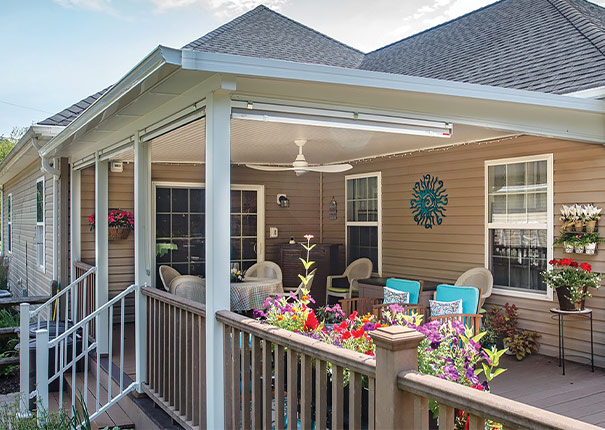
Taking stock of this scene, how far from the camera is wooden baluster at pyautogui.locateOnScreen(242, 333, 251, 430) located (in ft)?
9.99

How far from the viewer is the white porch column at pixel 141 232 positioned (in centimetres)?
463

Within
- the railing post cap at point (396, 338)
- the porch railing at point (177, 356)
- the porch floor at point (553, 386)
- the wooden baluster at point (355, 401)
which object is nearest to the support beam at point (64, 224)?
the porch floor at point (553, 386)

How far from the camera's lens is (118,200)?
7863 mm

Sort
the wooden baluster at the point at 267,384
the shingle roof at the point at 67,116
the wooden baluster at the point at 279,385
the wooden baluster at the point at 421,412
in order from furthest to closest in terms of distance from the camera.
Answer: the shingle roof at the point at 67,116 < the wooden baluster at the point at 267,384 < the wooden baluster at the point at 279,385 < the wooden baluster at the point at 421,412

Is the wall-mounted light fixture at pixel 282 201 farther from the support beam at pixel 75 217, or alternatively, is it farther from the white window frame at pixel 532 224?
the white window frame at pixel 532 224

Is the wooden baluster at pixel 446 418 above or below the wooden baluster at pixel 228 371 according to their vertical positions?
above

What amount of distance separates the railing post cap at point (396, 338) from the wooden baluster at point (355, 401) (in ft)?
0.98

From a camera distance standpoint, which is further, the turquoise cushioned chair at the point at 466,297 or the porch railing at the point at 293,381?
the turquoise cushioned chair at the point at 466,297

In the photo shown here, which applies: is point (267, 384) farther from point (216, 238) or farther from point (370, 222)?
point (370, 222)

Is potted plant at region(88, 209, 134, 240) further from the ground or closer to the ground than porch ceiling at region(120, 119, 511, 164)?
closer to the ground

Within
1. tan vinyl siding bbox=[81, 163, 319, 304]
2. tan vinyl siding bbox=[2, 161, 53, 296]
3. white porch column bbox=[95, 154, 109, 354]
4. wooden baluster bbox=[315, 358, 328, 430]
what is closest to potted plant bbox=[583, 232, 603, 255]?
wooden baluster bbox=[315, 358, 328, 430]

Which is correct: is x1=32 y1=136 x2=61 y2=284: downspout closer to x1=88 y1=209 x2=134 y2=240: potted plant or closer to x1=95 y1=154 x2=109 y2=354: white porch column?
x1=88 y1=209 x2=134 y2=240: potted plant

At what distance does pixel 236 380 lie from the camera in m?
3.21

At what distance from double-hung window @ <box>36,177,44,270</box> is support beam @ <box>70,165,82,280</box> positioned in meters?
1.98
